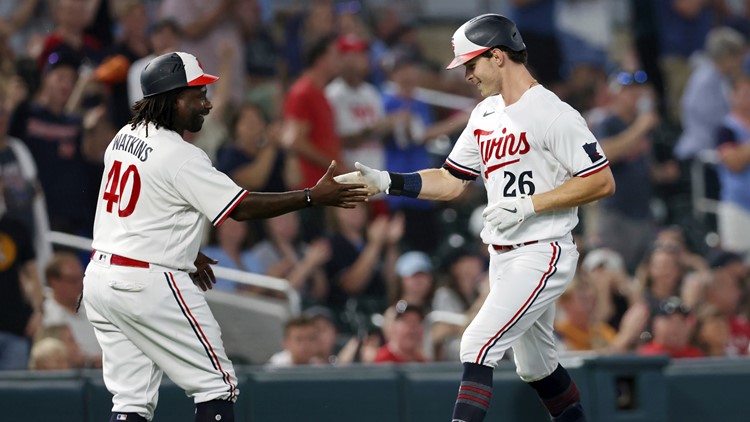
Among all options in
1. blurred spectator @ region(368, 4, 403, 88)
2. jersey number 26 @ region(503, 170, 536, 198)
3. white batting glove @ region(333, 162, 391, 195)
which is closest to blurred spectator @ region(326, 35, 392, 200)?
blurred spectator @ region(368, 4, 403, 88)

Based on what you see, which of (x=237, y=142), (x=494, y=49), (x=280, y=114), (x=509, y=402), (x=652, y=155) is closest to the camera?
(x=494, y=49)

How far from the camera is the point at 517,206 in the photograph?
203 inches

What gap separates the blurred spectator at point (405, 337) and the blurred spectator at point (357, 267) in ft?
3.98

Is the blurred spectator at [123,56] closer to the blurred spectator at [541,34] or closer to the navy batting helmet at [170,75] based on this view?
the navy batting helmet at [170,75]

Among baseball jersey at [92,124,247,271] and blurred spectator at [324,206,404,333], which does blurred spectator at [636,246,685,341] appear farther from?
baseball jersey at [92,124,247,271]

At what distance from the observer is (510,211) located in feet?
17.0

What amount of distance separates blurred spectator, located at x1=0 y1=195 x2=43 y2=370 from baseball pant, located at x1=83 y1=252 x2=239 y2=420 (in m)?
2.77

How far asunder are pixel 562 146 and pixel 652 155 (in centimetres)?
676

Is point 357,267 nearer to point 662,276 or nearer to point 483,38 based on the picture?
point 662,276

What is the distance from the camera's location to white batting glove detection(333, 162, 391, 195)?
5562 mm

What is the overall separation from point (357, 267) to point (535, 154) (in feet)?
13.4

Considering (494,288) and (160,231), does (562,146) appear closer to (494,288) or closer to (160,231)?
(494,288)

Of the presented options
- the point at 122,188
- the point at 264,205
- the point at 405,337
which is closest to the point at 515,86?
the point at 264,205

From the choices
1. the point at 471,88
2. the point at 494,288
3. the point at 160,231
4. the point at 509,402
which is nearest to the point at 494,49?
the point at 494,288
